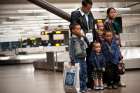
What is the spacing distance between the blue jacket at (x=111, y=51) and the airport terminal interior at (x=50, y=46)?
0.60 m

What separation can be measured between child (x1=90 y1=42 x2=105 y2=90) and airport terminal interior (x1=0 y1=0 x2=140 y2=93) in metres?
0.20

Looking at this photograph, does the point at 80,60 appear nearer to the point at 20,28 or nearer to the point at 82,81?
the point at 82,81

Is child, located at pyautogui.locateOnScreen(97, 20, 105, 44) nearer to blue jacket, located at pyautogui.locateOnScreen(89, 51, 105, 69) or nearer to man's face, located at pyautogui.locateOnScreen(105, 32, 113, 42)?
man's face, located at pyautogui.locateOnScreen(105, 32, 113, 42)

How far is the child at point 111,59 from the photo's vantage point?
726 centimetres

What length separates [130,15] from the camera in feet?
58.5

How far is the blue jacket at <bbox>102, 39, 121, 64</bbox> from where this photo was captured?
7.26m

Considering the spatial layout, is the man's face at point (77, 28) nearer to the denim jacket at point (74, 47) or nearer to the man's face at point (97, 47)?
the denim jacket at point (74, 47)

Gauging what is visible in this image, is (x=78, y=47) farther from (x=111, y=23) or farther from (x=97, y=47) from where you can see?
(x=111, y=23)

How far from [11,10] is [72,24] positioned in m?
12.4

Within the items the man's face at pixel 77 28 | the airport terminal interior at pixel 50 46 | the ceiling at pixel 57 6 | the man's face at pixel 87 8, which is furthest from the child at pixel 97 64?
the ceiling at pixel 57 6

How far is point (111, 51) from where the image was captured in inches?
285

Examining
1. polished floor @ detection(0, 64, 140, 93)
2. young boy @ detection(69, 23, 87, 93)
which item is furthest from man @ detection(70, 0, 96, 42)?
polished floor @ detection(0, 64, 140, 93)

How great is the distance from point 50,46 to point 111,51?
686 centimetres

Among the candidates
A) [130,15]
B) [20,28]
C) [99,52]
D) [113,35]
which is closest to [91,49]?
[99,52]
